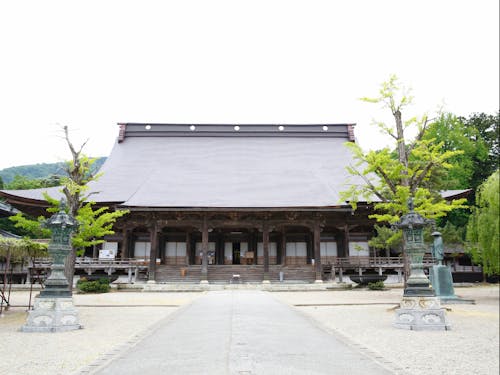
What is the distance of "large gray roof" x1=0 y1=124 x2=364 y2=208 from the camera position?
2430 cm

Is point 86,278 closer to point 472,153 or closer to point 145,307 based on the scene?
point 145,307

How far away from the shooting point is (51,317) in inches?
339

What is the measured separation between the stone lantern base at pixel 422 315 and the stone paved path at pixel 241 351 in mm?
2137

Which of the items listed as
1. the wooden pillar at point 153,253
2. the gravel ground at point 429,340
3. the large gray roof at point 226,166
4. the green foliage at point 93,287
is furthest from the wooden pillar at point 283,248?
the gravel ground at point 429,340

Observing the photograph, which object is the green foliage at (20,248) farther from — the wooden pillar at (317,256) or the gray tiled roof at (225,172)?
the wooden pillar at (317,256)

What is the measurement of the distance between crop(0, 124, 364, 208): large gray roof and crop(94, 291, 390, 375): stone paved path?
14965 mm

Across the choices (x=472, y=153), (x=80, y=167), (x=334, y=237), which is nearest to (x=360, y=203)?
(x=334, y=237)

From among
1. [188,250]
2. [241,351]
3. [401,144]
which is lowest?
[241,351]

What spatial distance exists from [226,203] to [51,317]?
15.2 m

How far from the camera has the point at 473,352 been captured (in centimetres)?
628

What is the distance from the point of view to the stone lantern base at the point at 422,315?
8602 mm

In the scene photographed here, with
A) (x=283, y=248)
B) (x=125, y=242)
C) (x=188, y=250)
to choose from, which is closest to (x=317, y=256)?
(x=283, y=248)

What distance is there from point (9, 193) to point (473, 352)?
1002 inches

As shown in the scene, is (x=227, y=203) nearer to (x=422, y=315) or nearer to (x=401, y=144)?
(x=401, y=144)
